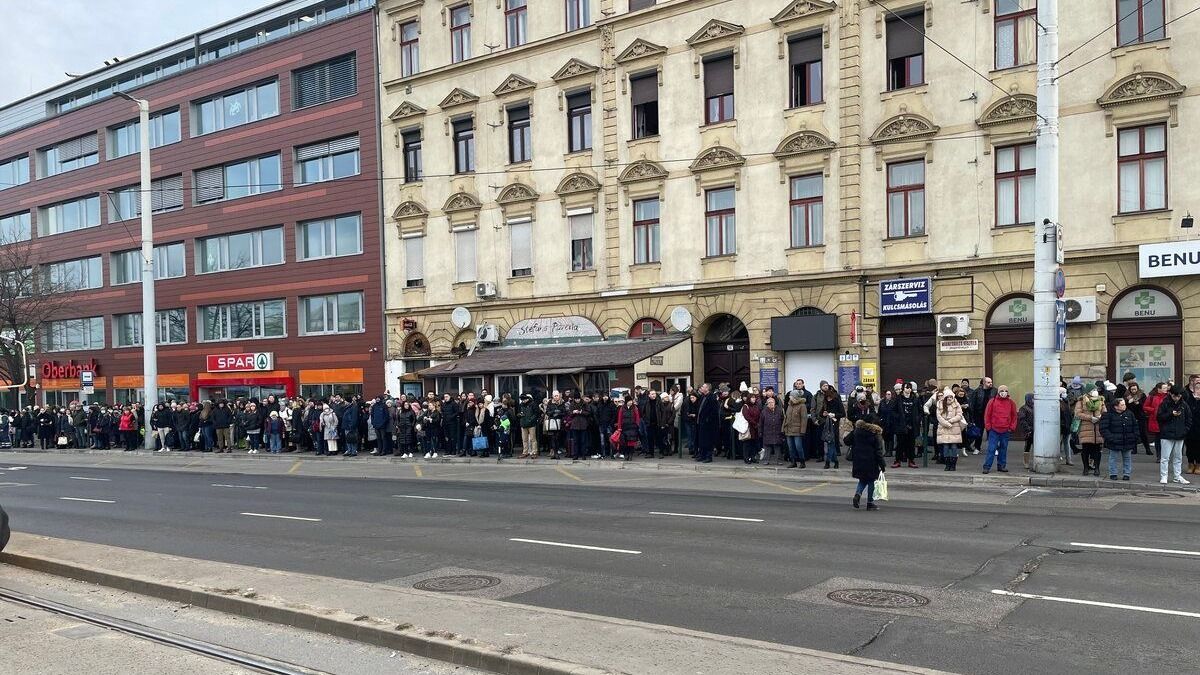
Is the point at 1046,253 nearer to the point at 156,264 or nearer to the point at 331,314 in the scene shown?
the point at 331,314

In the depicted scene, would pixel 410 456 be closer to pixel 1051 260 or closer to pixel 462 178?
pixel 462 178

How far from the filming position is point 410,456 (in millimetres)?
28172

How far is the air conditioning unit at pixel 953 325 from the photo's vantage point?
80.1 feet

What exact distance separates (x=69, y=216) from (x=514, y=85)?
3081cm

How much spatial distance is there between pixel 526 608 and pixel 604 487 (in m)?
10.9

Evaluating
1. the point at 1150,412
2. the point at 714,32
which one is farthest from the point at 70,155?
the point at 1150,412

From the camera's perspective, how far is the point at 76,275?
166 ft

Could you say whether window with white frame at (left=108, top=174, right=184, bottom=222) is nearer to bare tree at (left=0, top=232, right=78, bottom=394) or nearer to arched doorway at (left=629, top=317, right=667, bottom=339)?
bare tree at (left=0, top=232, right=78, bottom=394)

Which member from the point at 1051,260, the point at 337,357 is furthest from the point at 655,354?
the point at 337,357

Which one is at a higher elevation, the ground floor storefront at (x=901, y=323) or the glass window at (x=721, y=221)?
the glass window at (x=721, y=221)

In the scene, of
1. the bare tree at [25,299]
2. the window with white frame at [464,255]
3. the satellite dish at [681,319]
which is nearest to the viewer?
the satellite dish at [681,319]

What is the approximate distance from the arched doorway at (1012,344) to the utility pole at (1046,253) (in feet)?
19.9

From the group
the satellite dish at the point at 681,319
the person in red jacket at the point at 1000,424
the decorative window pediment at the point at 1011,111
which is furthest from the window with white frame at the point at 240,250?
the person in red jacket at the point at 1000,424

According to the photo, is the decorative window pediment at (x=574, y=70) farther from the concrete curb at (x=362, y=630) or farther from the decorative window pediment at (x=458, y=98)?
the concrete curb at (x=362, y=630)
